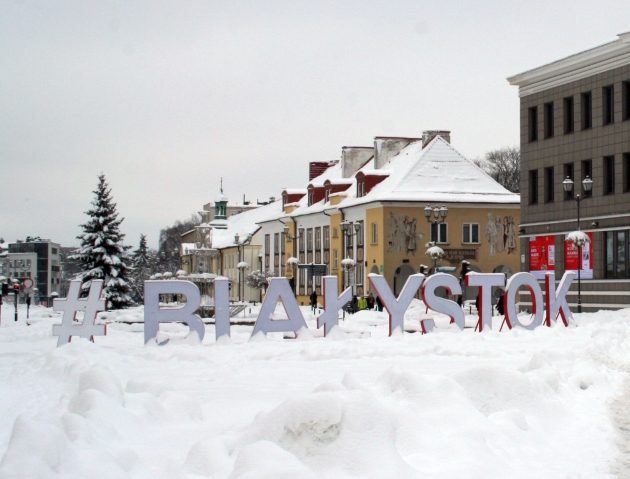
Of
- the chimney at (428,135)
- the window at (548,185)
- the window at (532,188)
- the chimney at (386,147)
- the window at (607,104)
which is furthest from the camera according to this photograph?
the chimney at (386,147)

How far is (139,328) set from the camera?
1580 inches

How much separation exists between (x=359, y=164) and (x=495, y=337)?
5577 cm

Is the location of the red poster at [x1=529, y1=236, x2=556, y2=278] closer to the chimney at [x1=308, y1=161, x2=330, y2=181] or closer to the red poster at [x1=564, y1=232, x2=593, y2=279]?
the red poster at [x1=564, y1=232, x2=593, y2=279]

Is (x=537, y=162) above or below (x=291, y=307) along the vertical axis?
above

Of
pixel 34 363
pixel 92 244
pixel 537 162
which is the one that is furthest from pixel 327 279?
pixel 92 244

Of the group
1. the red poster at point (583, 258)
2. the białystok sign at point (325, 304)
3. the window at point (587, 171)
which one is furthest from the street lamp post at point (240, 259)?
the białystok sign at point (325, 304)

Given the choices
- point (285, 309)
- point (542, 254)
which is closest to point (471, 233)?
point (542, 254)

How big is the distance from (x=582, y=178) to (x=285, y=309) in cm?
2828

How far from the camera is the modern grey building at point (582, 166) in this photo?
48.6 m

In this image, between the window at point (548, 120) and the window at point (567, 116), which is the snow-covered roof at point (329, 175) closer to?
the window at point (548, 120)

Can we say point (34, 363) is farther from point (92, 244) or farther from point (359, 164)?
point (359, 164)

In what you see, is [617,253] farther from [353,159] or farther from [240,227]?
[240,227]

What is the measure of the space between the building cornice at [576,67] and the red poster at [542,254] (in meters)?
7.29

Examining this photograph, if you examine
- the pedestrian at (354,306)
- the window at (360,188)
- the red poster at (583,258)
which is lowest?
the pedestrian at (354,306)
